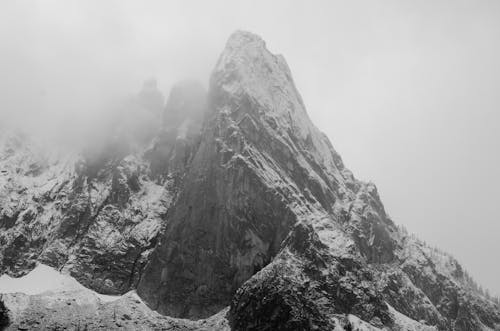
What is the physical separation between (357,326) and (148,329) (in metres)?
63.6

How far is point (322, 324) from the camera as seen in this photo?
19125 cm

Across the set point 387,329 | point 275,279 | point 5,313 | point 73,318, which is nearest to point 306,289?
point 275,279

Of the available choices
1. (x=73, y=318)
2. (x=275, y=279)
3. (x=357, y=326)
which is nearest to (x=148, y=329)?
(x=73, y=318)

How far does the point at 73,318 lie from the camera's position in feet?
654

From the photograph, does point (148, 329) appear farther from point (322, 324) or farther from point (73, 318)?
point (322, 324)

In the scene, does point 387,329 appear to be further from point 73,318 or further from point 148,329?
point 73,318

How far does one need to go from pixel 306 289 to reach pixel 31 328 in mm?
82868

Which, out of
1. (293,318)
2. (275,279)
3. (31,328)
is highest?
(275,279)

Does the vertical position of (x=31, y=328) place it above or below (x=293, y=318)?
below

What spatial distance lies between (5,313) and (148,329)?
43.1 metres

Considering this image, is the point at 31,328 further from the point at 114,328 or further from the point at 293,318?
the point at 293,318

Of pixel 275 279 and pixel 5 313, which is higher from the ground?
pixel 275 279

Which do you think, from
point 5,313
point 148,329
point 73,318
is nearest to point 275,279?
point 148,329

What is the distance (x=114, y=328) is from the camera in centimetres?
19725
